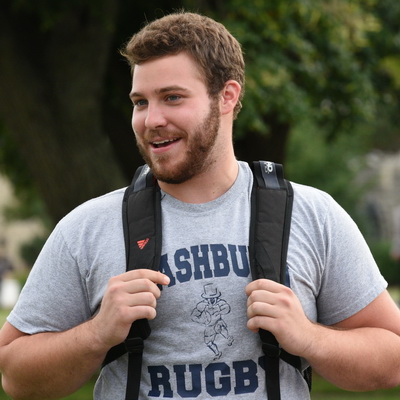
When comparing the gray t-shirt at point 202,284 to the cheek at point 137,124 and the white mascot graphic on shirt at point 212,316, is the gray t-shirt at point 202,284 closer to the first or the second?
the white mascot graphic on shirt at point 212,316

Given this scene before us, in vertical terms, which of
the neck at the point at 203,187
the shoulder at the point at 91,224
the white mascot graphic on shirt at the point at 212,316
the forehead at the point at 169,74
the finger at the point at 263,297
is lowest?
the white mascot graphic on shirt at the point at 212,316

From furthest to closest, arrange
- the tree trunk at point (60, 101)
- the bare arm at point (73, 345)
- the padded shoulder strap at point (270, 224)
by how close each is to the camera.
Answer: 1. the tree trunk at point (60, 101)
2. the padded shoulder strap at point (270, 224)
3. the bare arm at point (73, 345)

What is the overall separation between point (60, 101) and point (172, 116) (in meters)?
7.61

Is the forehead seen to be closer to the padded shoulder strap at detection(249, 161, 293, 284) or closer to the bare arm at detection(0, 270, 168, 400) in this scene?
the padded shoulder strap at detection(249, 161, 293, 284)

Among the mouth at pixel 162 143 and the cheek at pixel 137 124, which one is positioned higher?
the cheek at pixel 137 124

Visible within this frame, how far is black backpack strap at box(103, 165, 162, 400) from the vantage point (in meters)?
2.52

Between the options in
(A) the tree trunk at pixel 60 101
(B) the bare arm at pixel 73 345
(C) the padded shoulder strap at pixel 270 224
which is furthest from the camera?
(A) the tree trunk at pixel 60 101

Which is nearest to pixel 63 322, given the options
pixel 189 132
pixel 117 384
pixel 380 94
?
pixel 117 384

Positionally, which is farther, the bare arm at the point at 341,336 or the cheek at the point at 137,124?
the cheek at the point at 137,124

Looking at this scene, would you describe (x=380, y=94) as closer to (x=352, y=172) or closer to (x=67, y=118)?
(x=67, y=118)

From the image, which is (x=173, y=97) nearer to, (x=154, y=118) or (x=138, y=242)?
(x=154, y=118)

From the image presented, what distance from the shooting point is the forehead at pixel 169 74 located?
2.60 m

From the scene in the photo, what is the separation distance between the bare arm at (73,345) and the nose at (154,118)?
42 centimetres

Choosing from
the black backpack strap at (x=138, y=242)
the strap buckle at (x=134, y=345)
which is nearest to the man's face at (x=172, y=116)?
the black backpack strap at (x=138, y=242)
